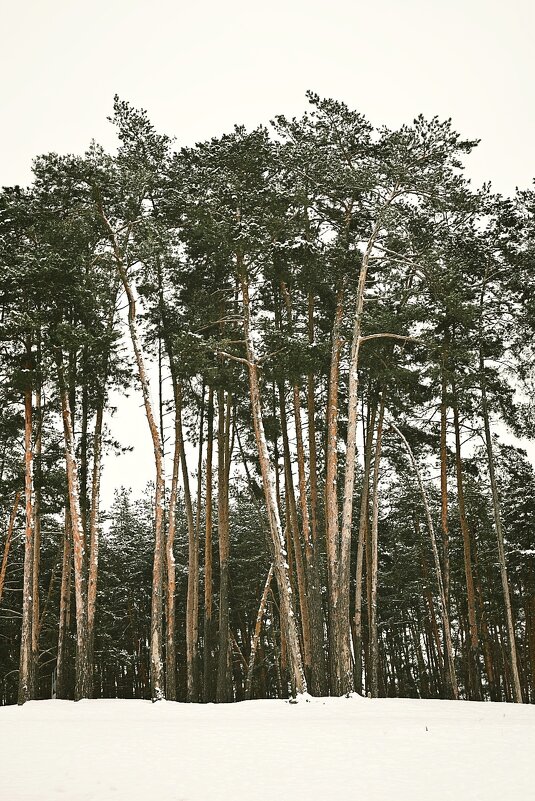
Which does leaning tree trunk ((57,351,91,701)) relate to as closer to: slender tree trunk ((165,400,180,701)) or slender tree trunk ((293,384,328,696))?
slender tree trunk ((165,400,180,701))

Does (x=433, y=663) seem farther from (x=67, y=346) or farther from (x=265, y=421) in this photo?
(x=67, y=346)

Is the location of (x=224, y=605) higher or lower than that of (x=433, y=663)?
higher

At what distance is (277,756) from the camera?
820cm

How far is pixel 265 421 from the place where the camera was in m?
20.0

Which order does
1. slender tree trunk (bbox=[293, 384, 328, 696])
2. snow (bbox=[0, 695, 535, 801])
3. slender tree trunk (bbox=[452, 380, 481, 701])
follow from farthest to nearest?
slender tree trunk (bbox=[452, 380, 481, 701]) < slender tree trunk (bbox=[293, 384, 328, 696]) < snow (bbox=[0, 695, 535, 801])

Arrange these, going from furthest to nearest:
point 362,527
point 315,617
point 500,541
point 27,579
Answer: point 362,527 → point 500,541 → point 315,617 → point 27,579

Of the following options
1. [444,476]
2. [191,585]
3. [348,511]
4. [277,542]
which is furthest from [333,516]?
[191,585]

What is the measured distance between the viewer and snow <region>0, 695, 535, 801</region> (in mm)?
6617

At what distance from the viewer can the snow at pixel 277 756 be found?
6617 mm

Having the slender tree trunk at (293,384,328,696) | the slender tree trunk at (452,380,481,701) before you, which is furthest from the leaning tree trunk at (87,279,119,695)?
the slender tree trunk at (452,380,481,701)

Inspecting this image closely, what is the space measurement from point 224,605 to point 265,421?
17.5ft

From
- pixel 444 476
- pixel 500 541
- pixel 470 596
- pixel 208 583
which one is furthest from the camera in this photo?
pixel 208 583

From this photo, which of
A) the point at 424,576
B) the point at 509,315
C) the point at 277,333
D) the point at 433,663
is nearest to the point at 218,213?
the point at 277,333

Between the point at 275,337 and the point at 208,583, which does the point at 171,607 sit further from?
the point at 275,337
